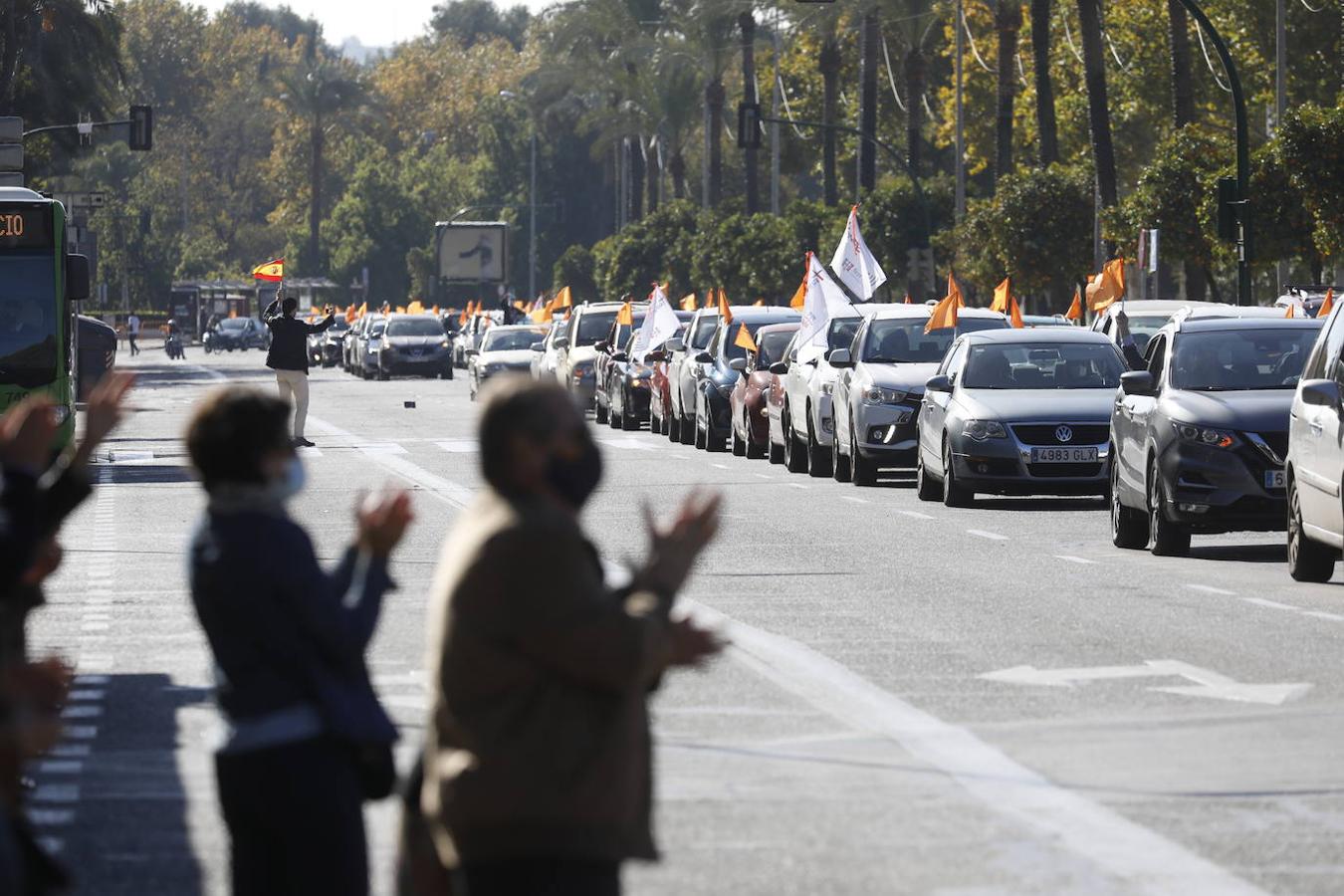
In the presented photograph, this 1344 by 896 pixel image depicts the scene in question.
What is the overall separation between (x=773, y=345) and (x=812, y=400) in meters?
4.31

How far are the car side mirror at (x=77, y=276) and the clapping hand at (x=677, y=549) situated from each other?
74.5 feet

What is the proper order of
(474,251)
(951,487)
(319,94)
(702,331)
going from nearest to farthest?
(951,487) < (702,331) < (474,251) < (319,94)

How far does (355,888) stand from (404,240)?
485 ft

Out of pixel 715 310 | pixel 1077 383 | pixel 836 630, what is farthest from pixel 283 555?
pixel 715 310

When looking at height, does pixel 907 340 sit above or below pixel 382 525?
below

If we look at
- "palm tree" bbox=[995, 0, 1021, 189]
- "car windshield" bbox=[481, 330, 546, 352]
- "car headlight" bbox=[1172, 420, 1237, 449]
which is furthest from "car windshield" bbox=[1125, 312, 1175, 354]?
"car windshield" bbox=[481, 330, 546, 352]

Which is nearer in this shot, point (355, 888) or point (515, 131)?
point (355, 888)

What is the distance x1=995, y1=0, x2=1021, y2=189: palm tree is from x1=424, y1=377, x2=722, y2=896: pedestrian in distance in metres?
56.4

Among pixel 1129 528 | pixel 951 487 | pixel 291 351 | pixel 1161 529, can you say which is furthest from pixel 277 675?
pixel 291 351

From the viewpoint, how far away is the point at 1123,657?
44.5ft

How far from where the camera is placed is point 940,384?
25500mm

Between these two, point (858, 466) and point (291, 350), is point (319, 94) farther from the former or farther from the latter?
point (858, 466)

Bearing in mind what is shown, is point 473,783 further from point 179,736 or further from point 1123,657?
point 1123,657

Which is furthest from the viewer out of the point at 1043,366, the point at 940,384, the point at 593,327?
the point at 593,327
